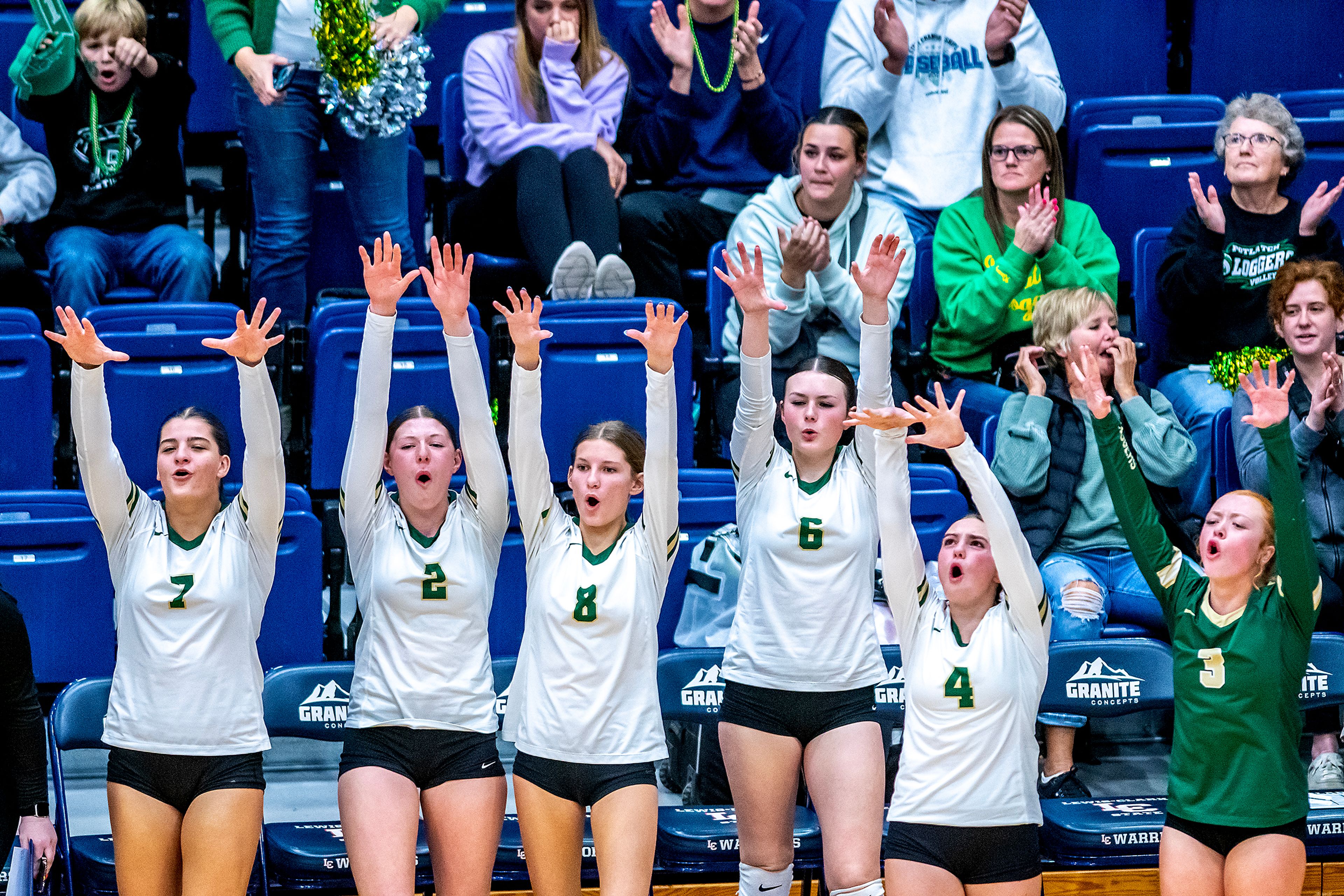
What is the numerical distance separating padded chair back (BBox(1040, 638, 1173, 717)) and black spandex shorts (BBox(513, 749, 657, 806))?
1.30 meters

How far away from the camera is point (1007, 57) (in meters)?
6.11

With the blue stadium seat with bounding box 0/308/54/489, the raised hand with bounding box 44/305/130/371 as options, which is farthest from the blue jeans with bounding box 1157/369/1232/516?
the blue stadium seat with bounding box 0/308/54/489

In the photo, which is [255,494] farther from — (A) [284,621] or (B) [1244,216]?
(B) [1244,216]

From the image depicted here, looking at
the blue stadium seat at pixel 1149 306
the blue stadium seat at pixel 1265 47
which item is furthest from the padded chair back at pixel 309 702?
the blue stadium seat at pixel 1265 47

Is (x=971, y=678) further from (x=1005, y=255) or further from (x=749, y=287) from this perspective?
(x=1005, y=255)

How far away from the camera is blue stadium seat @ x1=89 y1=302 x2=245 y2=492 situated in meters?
4.98

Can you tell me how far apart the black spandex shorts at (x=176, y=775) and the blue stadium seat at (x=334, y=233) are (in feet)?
8.11

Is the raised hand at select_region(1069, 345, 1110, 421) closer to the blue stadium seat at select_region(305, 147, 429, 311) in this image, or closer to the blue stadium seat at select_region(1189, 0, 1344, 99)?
the blue stadium seat at select_region(305, 147, 429, 311)

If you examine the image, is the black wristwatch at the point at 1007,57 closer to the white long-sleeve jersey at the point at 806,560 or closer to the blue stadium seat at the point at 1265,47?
the blue stadium seat at the point at 1265,47

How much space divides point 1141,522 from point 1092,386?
A: 0.35 meters

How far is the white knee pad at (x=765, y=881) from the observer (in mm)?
4129

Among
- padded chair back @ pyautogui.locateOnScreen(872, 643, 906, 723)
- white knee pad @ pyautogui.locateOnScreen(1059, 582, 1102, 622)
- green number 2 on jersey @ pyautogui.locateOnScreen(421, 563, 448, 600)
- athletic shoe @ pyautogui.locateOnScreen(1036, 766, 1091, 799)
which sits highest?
green number 2 on jersey @ pyautogui.locateOnScreen(421, 563, 448, 600)

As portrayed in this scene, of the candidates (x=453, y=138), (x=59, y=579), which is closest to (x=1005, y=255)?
(x=453, y=138)

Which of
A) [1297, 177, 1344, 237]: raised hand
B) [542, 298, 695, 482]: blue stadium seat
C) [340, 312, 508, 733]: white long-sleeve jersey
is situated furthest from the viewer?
[1297, 177, 1344, 237]: raised hand
